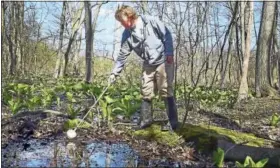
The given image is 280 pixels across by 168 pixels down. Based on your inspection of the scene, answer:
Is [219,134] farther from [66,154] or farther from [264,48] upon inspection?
[264,48]

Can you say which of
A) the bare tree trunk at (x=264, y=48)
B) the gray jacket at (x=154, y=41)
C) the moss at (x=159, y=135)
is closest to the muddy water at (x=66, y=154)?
the moss at (x=159, y=135)

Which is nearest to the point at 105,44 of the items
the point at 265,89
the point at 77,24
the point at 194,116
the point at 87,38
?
the point at 77,24

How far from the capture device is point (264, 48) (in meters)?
13.1

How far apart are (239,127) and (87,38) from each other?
11.6 metres

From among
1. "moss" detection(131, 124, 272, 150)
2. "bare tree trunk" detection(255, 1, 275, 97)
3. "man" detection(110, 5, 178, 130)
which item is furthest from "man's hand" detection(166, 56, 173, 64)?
"bare tree trunk" detection(255, 1, 275, 97)

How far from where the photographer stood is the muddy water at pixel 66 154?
392cm

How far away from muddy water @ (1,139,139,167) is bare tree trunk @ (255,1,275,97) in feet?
29.7

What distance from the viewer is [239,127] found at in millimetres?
6902

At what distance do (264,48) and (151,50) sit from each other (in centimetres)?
869

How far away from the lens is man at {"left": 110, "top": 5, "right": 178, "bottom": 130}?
5.20m

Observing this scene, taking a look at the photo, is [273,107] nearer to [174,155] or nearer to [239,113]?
[239,113]

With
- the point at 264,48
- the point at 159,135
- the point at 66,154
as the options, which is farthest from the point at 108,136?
the point at 264,48

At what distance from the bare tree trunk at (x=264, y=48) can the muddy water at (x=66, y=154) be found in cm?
906

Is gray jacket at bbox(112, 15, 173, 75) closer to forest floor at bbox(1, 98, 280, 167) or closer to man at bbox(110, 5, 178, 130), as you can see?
man at bbox(110, 5, 178, 130)
